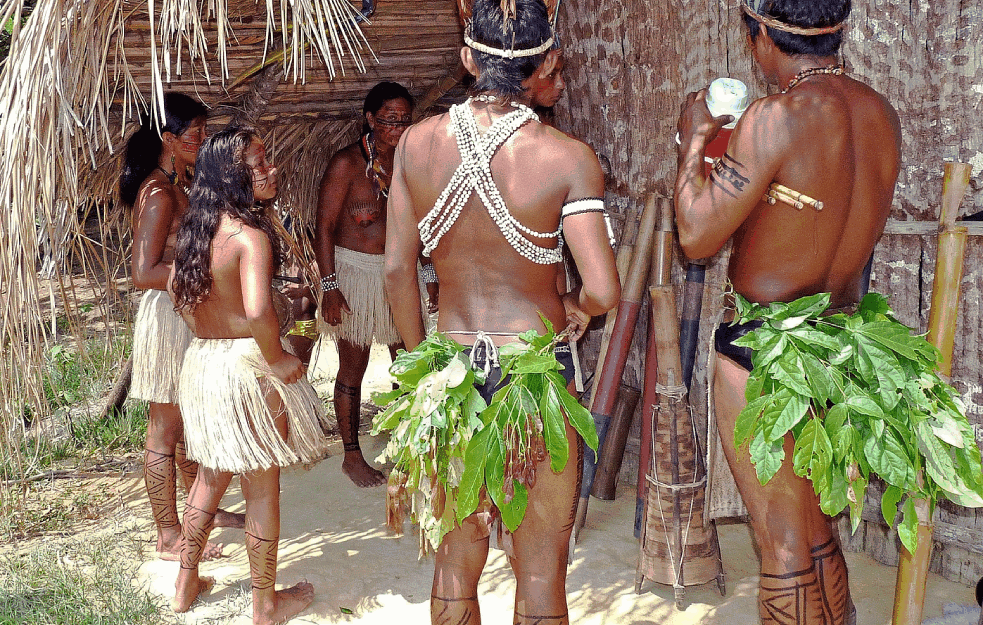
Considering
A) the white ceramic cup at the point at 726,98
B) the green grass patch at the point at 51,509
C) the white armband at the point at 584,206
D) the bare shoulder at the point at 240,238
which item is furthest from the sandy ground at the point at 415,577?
the white ceramic cup at the point at 726,98

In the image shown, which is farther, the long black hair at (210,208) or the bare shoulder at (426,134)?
the long black hair at (210,208)

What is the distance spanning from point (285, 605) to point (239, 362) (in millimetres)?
932

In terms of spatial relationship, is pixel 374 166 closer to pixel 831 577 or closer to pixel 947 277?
pixel 947 277

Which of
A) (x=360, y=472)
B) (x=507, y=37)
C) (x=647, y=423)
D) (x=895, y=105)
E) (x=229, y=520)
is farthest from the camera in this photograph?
(x=360, y=472)

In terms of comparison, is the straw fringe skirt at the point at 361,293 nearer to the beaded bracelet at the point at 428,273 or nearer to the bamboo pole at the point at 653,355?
the beaded bracelet at the point at 428,273

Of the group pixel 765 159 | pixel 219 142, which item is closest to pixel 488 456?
pixel 765 159

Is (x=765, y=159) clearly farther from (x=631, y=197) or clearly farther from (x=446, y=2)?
(x=446, y=2)

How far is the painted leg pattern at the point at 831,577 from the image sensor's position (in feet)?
7.59

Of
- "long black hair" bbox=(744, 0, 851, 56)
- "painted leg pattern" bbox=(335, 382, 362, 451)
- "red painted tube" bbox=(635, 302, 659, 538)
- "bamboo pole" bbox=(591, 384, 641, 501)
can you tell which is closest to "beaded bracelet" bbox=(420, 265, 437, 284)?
"painted leg pattern" bbox=(335, 382, 362, 451)

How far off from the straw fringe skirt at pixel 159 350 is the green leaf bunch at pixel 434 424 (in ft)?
5.20

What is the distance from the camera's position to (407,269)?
239 centimetres

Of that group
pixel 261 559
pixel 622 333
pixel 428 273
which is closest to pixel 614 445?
pixel 622 333

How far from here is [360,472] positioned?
445cm

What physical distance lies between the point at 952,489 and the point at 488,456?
1.15 metres
